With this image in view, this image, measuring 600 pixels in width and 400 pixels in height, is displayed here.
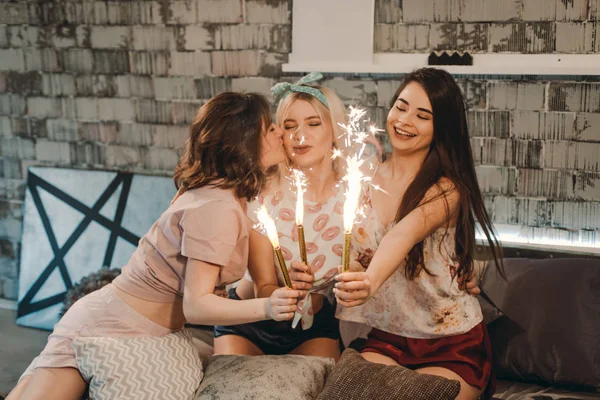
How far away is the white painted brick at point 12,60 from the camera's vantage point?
4273 millimetres

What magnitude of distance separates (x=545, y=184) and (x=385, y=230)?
119 cm

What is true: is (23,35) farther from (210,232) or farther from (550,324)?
(550,324)

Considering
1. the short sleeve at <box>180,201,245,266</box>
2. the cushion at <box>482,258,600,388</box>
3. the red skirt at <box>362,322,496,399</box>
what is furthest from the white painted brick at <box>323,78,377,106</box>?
the short sleeve at <box>180,201,245,266</box>

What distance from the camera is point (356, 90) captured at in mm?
3523

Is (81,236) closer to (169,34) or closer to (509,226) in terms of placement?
(169,34)

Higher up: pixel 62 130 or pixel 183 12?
pixel 183 12

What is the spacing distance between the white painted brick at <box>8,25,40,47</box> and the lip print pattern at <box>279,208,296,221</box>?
2433mm

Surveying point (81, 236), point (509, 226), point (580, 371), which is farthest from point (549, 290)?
point (81, 236)

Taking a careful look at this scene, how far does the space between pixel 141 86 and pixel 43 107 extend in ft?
2.45

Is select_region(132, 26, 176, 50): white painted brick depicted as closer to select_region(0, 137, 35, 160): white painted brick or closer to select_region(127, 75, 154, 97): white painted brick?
select_region(127, 75, 154, 97): white painted brick

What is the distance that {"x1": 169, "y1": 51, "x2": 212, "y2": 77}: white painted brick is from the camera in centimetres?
385

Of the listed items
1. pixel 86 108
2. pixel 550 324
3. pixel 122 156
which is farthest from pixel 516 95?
pixel 86 108

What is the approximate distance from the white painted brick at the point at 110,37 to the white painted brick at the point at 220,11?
0.51 m

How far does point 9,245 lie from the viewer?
449 centimetres
